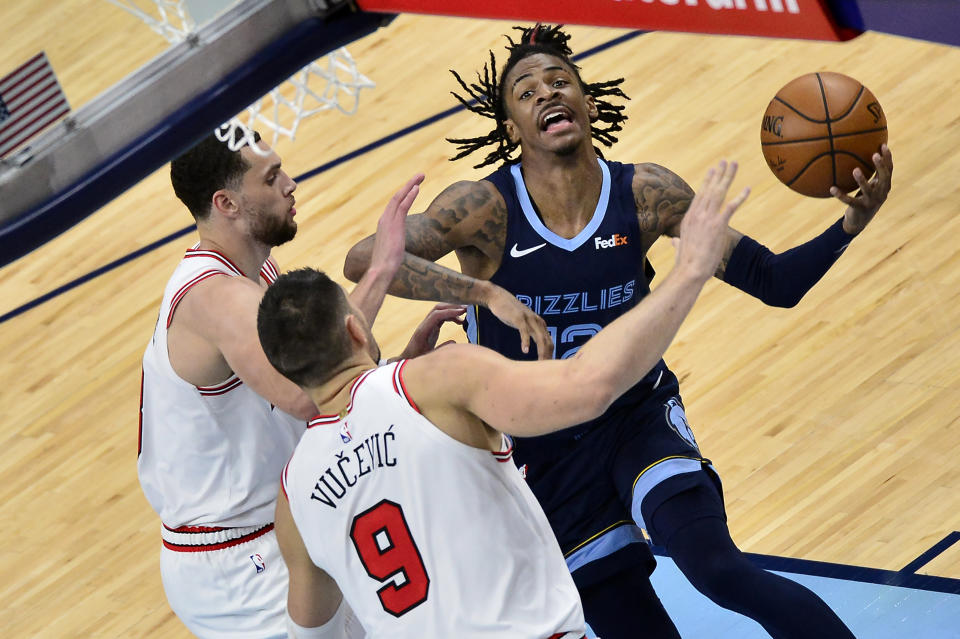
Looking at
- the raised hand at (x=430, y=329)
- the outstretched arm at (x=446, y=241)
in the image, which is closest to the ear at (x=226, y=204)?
the outstretched arm at (x=446, y=241)

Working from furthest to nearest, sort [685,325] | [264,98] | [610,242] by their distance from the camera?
[685,325], [610,242], [264,98]

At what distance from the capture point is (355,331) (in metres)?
3.00

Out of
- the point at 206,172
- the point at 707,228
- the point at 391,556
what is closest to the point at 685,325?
the point at 206,172

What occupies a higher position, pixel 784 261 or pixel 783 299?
pixel 784 261

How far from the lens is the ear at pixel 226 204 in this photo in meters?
3.91

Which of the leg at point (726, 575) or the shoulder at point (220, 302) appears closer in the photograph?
the leg at point (726, 575)

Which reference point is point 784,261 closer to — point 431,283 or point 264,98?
point 431,283

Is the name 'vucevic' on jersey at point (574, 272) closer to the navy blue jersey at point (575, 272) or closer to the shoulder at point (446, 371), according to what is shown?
the navy blue jersey at point (575, 272)

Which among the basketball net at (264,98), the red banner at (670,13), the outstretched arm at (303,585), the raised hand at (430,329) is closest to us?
the red banner at (670,13)

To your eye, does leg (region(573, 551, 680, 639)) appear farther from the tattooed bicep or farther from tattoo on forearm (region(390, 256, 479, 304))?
the tattooed bicep

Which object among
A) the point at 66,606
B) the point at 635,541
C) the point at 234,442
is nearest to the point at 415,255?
the point at 234,442

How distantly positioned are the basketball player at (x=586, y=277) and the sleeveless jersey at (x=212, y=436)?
0.52m

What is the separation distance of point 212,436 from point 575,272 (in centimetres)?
111

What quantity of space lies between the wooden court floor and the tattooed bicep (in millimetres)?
1478
